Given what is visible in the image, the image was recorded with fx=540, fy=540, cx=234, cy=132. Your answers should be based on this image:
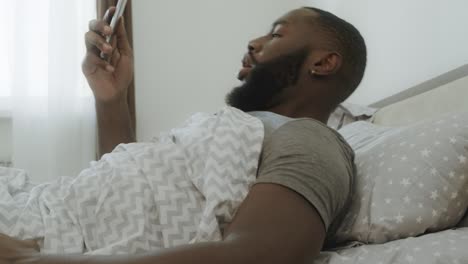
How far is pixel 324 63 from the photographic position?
134cm

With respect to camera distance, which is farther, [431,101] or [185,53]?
[185,53]

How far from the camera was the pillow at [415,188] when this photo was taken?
33.9 inches

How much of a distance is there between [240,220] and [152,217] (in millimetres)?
165

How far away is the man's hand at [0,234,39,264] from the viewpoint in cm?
69

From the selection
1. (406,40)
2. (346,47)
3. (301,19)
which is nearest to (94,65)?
(301,19)

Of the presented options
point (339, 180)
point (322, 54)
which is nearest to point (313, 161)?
point (339, 180)

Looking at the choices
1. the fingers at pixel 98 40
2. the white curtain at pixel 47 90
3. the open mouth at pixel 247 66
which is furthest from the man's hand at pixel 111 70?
the white curtain at pixel 47 90

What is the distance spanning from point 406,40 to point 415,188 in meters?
0.91

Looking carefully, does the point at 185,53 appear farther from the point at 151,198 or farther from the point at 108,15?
the point at 151,198

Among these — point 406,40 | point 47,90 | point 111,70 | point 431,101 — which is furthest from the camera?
point 47,90

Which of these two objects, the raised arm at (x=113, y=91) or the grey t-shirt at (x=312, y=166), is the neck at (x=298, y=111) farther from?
the raised arm at (x=113, y=91)

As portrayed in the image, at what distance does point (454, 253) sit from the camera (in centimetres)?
71

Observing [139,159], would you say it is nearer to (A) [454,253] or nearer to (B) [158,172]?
(B) [158,172]

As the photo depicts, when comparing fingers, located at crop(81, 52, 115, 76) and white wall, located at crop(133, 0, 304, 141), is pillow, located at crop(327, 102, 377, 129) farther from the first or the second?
white wall, located at crop(133, 0, 304, 141)
